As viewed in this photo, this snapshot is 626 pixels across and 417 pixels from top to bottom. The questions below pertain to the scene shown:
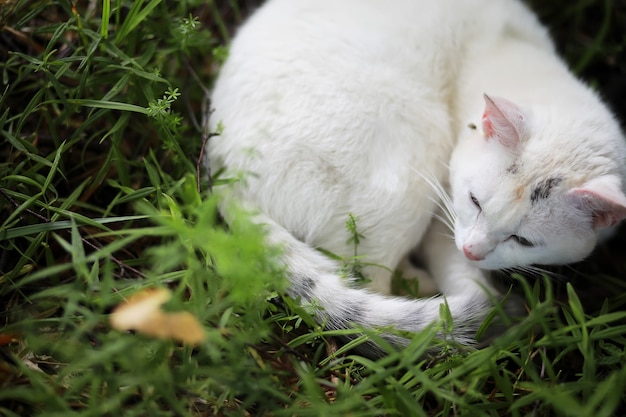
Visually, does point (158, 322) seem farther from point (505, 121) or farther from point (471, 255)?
point (505, 121)

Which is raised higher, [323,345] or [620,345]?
[620,345]

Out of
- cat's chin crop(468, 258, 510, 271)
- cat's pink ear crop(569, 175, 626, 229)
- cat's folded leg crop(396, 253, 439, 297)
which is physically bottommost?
cat's folded leg crop(396, 253, 439, 297)

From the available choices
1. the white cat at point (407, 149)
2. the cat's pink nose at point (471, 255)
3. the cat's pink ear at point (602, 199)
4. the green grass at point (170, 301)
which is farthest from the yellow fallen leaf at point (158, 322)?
the cat's pink ear at point (602, 199)

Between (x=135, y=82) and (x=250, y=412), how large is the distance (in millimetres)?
1407

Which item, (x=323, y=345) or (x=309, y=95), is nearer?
(x=323, y=345)

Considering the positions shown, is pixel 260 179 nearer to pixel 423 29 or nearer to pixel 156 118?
pixel 156 118

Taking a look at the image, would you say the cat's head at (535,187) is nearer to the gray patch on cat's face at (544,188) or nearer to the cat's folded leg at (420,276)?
the gray patch on cat's face at (544,188)

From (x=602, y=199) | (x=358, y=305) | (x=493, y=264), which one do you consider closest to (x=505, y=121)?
(x=602, y=199)

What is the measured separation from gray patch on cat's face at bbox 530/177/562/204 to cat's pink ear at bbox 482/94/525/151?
0.17 meters

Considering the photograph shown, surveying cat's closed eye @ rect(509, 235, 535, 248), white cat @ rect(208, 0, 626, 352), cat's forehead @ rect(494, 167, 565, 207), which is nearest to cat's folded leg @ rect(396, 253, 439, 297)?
white cat @ rect(208, 0, 626, 352)

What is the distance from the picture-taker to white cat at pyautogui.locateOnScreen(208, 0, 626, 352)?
1.96 metres

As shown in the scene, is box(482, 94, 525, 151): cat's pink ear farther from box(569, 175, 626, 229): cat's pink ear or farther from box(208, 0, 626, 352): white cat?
box(569, 175, 626, 229): cat's pink ear

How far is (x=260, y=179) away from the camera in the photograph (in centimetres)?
209

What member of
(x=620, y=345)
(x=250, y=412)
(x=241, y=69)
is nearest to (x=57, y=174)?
(x=241, y=69)
